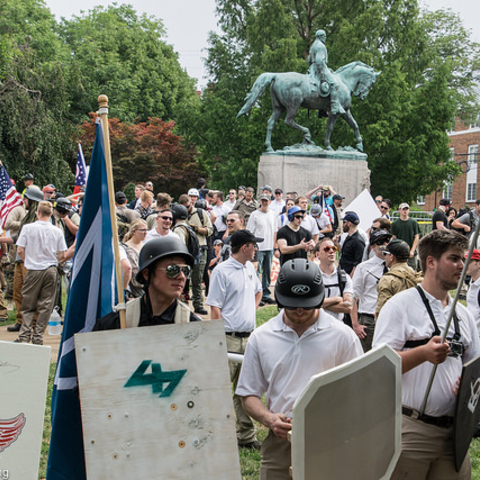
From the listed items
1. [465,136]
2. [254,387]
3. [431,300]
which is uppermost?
[465,136]

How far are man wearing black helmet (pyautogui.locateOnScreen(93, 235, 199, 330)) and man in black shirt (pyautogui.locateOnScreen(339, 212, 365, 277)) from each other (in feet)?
21.2

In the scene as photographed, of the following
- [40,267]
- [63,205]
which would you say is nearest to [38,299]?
[40,267]

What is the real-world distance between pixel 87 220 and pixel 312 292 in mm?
1483

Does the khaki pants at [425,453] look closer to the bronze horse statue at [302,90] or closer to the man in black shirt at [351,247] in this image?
the man in black shirt at [351,247]

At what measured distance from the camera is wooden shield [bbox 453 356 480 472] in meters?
3.42

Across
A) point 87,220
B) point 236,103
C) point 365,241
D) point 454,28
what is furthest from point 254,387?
point 454,28

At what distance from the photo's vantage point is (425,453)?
11.7 feet

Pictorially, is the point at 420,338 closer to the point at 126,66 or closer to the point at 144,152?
the point at 144,152

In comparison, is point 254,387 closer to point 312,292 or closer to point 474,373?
point 312,292

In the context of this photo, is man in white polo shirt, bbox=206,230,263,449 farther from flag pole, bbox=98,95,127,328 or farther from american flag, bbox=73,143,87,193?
american flag, bbox=73,143,87,193

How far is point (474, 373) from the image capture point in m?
3.53

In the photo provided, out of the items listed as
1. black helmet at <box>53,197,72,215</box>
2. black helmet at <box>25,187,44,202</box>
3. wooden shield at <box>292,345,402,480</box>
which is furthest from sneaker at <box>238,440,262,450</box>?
black helmet at <box>25,187,44,202</box>

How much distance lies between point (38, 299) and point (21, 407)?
20.8 ft

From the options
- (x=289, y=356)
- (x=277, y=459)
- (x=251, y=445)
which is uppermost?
(x=289, y=356)
